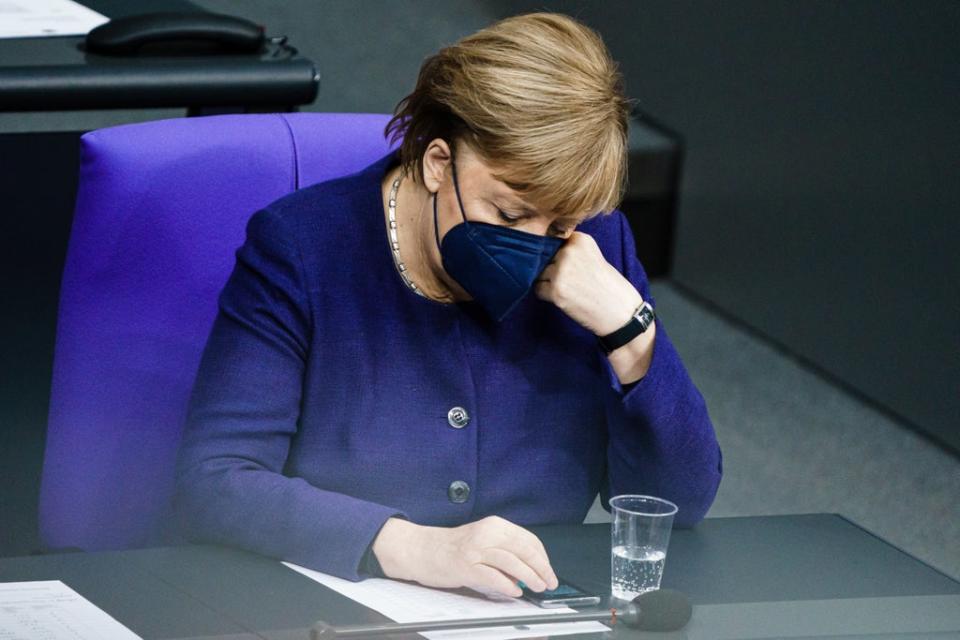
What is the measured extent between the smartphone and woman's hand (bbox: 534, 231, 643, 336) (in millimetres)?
350

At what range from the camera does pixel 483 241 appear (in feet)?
5.14

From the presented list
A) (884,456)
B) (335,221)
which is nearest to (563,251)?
(335,221)

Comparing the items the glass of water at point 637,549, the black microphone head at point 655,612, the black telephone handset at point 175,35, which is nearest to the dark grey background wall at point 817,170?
the black telephone handset at point 175,35

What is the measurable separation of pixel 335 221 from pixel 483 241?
0.19 metres

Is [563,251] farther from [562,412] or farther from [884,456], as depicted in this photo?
[884,456]

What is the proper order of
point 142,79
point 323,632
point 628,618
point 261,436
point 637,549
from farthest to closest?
1. point 142,79
2. point 261,436
3. point 637,549
4. point 628,618
5. point 323,632

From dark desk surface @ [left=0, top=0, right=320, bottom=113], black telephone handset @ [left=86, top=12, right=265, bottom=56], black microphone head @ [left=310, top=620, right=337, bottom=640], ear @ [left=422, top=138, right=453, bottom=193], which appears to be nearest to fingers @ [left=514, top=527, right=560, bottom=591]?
black microphone head @ [left=310, top=620, right=337, bottom=640]

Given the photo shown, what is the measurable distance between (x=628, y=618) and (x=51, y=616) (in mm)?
491

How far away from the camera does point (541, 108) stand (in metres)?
1.51

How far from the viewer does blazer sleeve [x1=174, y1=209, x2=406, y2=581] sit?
55.8 inches

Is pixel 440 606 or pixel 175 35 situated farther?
pixel 175 35

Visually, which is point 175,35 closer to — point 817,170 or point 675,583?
point 675,583

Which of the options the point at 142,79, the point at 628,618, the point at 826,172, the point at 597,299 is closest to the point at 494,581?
the point at 628,618

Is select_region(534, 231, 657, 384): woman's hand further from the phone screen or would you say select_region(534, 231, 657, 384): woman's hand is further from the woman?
the phone screen
